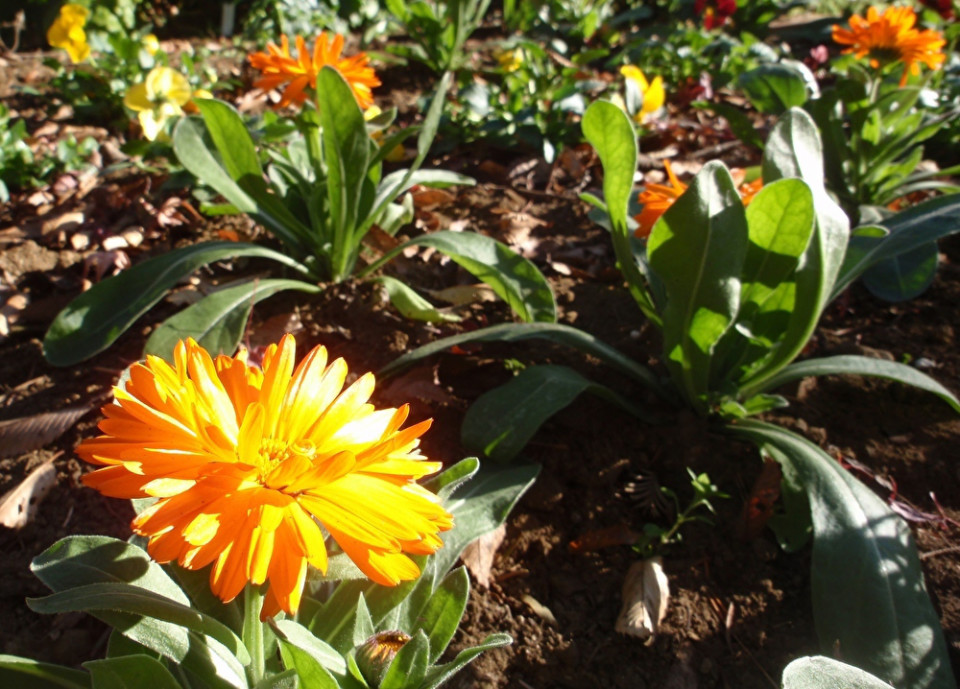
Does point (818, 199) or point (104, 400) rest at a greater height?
Result: point (818, 199)

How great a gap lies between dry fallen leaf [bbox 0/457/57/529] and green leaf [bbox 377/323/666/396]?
79cm

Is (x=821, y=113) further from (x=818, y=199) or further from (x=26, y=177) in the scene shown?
(x=26, y=177)

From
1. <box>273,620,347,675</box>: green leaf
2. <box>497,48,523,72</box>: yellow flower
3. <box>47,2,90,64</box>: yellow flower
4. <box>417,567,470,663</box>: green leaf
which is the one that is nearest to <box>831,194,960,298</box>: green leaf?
<box>417,567,470,663</box>: green leaf

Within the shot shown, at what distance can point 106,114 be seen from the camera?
325cm

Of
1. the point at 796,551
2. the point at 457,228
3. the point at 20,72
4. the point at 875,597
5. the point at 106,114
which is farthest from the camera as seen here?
the point at 20,72

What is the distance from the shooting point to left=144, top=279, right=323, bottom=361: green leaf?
1733 millimetres

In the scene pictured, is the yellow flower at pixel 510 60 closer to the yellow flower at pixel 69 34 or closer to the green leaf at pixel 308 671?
the yellow flower at pixel 69 34

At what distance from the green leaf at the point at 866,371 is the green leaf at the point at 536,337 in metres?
0.31

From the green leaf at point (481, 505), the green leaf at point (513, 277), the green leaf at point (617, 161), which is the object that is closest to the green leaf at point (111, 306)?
the green leaf at point (513, 277)

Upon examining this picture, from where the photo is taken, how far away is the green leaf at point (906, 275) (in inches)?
85.7

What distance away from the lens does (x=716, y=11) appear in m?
4.39

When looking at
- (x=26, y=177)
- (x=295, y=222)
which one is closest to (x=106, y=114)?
(x=26, y=177)

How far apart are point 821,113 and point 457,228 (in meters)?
1.44

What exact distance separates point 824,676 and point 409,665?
577 mm
